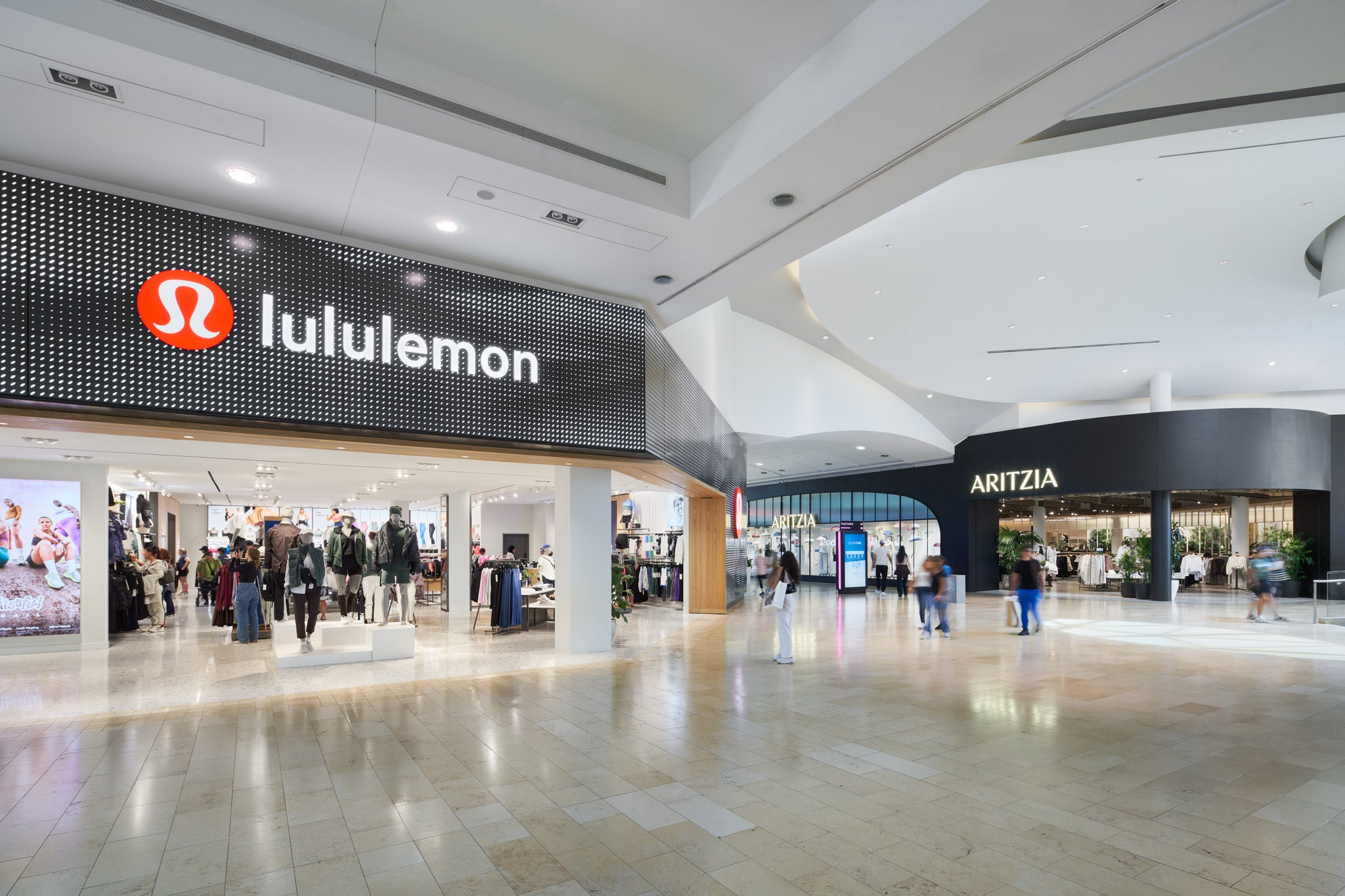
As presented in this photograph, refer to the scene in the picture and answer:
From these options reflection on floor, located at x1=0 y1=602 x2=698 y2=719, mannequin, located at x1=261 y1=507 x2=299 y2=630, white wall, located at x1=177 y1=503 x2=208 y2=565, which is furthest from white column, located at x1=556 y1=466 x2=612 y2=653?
white wall, located at x1=177 y1=503 x2=208 y2=565

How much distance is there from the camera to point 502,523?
28.1 m

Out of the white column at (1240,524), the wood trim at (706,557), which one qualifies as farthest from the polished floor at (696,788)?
the white column at (1240,524)

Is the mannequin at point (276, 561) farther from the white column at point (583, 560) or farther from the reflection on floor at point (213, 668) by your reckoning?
the white column at point (583, 560)

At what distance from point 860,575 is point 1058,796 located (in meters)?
18.5

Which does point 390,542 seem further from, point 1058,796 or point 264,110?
point 1058,796

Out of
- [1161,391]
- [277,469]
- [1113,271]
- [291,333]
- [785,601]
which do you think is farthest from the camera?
[1161,391]

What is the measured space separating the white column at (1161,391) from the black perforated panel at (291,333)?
18.3m

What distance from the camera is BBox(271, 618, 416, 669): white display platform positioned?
880cm

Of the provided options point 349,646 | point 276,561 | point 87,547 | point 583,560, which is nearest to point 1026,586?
point 583,560

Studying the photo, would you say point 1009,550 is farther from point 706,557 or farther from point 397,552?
point 397,552

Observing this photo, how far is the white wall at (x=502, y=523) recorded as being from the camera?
27.8m

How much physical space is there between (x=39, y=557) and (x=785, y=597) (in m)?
10.8

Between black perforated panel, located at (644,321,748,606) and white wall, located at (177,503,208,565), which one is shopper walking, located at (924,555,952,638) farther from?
white wall, located at (177,503,208,565)

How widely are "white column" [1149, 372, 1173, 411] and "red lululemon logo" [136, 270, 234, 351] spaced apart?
2190 centimetres
